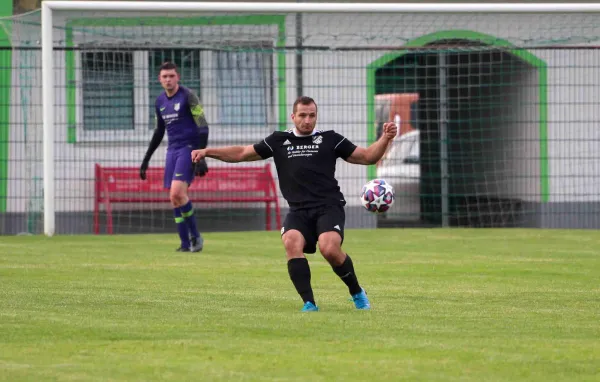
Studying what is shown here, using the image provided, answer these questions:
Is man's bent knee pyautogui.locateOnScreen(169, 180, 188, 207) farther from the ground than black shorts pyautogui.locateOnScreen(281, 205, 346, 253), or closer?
farther from the ground

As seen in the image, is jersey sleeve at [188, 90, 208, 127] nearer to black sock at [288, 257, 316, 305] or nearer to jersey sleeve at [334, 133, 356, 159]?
jersey sleeve at [334, 133, 356, 159]

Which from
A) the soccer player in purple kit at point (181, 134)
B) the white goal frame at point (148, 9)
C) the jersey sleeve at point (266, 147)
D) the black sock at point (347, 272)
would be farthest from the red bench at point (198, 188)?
the black sock at point (347, 272)

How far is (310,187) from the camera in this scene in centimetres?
931

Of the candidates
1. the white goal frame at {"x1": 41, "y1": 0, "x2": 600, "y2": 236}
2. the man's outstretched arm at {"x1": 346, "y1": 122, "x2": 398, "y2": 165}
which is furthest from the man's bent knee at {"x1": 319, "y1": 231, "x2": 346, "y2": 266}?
the white goal frame at {"x1": 41, "y1": 0, "x2": 600, "y2": 236}

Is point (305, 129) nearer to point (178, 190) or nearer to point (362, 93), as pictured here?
point (178, 190)

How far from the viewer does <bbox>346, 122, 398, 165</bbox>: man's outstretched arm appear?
889 cm

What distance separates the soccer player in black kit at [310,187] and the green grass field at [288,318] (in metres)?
0.31

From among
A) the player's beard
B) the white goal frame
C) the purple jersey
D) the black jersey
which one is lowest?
the black jersey

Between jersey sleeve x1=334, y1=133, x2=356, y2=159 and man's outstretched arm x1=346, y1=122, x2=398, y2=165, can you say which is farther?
jersey sleeve x1=334, y1=133, x2=356, y2=159

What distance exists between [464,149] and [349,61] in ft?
9.51

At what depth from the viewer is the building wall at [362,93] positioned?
20.0m

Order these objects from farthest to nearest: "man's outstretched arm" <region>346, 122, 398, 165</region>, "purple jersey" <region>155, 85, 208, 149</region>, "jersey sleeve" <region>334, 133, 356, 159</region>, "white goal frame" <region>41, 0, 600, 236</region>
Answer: "white goal frame" <region>41, 0, 600, 236</region>, "purple jersey" <region>155, 85, 208, 149</region>, "jersey sleeve" <region>334, 133, 356, 159</region>, "man's outstretched arm" <region>346, 122, 398, 165</region>

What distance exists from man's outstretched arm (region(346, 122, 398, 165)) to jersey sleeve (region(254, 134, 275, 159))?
1.92 ft

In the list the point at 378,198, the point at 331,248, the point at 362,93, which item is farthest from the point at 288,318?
the point at 362,93
